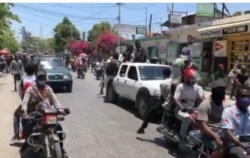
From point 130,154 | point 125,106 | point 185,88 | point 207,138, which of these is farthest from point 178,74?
point 125,106

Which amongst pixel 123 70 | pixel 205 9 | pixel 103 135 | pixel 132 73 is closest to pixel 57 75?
pixel 123 70

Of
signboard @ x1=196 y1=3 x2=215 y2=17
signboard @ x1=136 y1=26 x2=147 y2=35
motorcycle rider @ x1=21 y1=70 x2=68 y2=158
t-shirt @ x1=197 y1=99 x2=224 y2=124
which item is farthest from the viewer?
signboard @ x1=136 y1=26 x2=147 y2=35

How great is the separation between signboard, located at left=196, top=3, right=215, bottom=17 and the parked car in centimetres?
1244

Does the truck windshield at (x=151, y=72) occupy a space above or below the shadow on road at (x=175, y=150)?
above

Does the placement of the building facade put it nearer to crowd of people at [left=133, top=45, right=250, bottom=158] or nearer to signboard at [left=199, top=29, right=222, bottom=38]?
signboard at [left=199, top=29, right=222, bottom=38]

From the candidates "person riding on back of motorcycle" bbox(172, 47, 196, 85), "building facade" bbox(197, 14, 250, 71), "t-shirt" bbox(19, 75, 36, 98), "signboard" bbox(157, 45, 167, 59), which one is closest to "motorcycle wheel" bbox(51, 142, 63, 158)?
"t-shirt" bbox(19, 75, 36, 98)

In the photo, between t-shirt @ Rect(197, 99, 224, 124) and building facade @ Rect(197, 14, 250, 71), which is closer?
t-shirt @ Rect(197, 99, 224, 124)

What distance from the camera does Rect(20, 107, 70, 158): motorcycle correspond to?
20.5ft

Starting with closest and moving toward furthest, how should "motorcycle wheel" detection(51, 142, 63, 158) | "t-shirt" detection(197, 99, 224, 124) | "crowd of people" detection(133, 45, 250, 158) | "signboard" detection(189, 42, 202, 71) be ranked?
"crowd of people" detection(133, 45, 250, 158) < "t-shirt" detection(197, 99, 224, 124) < "motorcycle wheel" detection(51, 142, 63, 158) < "signboard" detection(189, 42, 202, 71)

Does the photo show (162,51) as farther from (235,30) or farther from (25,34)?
(25,34)

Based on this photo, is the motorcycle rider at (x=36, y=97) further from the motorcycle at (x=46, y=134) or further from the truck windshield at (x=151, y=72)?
the truck windshield at (x=151, y=72)

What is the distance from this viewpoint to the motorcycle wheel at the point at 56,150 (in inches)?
243

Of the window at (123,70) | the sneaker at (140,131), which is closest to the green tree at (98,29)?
the window at (123,70)

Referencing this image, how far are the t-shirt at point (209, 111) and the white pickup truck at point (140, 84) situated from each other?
17.8ft
